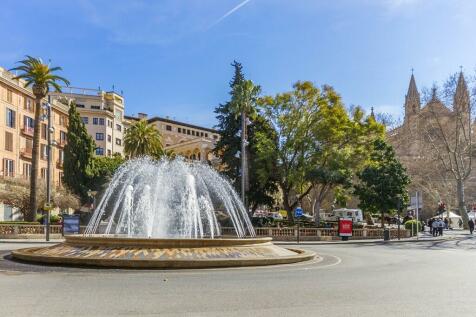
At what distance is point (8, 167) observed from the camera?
187ft

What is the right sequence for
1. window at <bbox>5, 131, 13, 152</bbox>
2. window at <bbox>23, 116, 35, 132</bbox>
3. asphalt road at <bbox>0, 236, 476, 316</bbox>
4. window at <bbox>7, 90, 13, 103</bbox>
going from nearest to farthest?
1. asphalt road at <bbox>0, 236, 476, 316</bbox>
2. window at <bbox>7, 90, 13, 103</bbox>
3. window at <bbox>5, 131, 13, 152</bbox>
4. window at <bbox>23, 116, 35, 132</bbox>

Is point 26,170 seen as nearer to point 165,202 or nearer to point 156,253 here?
point 165,202

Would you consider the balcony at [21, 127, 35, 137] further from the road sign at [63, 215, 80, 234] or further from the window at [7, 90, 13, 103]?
the road sign at [63, 215, 80, 234]

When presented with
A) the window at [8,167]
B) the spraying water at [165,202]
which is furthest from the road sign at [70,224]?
the window at [8,167]

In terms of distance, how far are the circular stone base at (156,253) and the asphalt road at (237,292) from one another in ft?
1.98

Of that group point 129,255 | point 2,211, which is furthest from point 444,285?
point 2,211

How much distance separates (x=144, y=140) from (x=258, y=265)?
59052 millimetres

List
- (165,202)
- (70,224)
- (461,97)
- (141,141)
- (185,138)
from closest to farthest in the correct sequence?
(165,202)
(70,224)
(461,97)
(141,141)
(185,138)

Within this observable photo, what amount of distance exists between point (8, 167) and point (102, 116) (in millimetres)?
33880

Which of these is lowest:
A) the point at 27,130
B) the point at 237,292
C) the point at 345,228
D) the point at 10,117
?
the point at 345,228

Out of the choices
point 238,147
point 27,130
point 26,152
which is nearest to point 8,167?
point 26,152

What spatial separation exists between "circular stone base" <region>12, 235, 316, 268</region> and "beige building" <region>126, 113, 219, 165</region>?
8965 cm

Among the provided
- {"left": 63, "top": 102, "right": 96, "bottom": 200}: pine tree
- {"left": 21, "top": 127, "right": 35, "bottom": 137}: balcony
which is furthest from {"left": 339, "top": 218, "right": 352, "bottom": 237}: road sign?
{"left": 21, "top": 127, "right": 35, "bottom": 137}: balcony

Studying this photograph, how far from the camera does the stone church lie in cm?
5191
